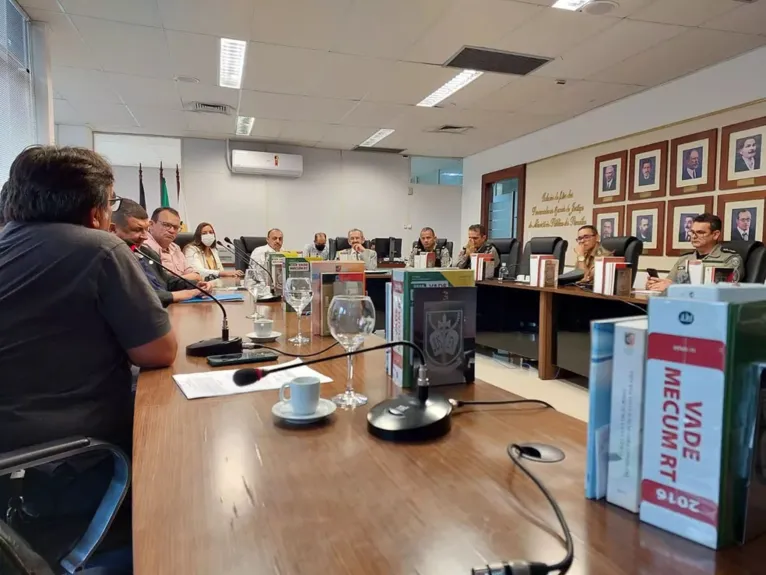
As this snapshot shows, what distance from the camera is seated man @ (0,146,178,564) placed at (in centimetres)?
107

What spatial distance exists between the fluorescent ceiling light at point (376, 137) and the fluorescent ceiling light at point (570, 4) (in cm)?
366

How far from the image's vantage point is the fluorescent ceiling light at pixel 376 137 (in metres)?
6.91

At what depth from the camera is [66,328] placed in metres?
1.12

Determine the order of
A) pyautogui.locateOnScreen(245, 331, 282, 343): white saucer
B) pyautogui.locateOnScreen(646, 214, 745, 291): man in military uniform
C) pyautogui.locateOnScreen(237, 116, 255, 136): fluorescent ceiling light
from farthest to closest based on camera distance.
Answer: pyautogui.locateOnScreen(237, 116, 255, 136): fluorescent ceiling light
pyautogui.locateOnScreen(646, 214, 745, 291): man in military uniform
pyautogui.locateOnScreen(245, 331, 282, 343): white saucer

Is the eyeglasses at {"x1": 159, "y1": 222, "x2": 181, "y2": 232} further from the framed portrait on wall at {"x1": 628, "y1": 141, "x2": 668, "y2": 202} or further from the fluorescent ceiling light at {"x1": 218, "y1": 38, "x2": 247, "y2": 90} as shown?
the framed portrait on wall at {"x1": 628, "y1": 141, "x2": 668, "y2": 202}

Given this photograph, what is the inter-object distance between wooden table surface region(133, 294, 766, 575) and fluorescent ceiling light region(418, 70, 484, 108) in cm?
436

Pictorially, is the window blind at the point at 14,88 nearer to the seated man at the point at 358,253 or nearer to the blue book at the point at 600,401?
the seated man at the point at 358,253

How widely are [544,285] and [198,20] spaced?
3.13 meters

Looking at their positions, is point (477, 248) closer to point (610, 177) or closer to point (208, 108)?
point (610, 177)

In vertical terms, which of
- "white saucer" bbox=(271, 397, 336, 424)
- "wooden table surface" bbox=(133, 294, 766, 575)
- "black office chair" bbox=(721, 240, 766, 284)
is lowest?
"wooden table surface" bbox=(133, 294, 766, 575)

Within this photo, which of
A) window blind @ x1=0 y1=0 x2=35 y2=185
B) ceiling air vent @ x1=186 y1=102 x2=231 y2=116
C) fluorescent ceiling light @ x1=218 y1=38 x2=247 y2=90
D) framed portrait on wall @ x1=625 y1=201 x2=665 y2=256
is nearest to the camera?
window blind @ x1=0 y1=0 x2=35 y2=185

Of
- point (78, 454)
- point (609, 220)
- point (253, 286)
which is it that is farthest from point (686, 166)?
point (78, 454)

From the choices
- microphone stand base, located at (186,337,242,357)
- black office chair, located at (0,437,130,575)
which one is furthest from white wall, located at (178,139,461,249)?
black office chair, located at (0,437,130,575)

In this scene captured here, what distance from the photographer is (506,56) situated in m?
4.18
